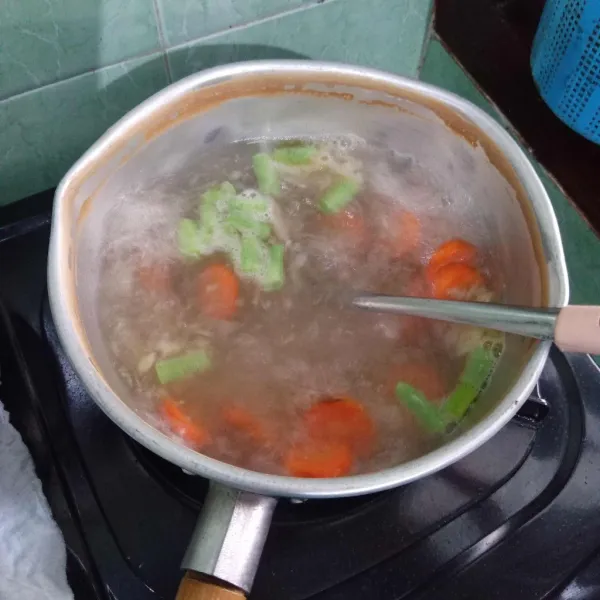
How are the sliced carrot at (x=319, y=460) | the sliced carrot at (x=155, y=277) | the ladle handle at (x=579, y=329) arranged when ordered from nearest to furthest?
the ladle handle at (x=579, y=329) → the sliced carrot at (x=319, y=460) → the sliced carrot at (x=155, y=277)

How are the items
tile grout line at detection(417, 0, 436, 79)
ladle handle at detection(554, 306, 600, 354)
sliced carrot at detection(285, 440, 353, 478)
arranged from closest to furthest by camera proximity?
ladle handle at detection(554, 306, 600, 354)
sliced carrot at detection(285, 440, 353, 478)
tile grout line at detection(417, 0, 436, 79)

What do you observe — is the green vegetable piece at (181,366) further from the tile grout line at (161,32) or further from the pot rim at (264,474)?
the tile grout line at (161,32)

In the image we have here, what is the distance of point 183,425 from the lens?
547 millimetres

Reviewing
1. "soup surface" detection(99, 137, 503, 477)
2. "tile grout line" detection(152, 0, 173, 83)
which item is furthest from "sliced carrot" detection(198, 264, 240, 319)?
"tile grout line" detection(152, 0, 173, 83)


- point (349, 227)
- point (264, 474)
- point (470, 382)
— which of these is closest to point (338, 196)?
point (349, 227)

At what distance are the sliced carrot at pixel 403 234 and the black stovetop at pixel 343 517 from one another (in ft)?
0.63

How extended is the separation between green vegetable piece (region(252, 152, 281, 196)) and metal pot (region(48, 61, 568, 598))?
3cm

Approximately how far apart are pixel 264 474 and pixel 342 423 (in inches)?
5.9

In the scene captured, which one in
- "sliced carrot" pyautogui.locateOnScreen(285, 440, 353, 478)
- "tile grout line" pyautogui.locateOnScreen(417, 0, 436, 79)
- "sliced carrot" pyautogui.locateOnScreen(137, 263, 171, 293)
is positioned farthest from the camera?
"tile grout line" pyautogui.locateOnScreen(417, 0, 436, 79)

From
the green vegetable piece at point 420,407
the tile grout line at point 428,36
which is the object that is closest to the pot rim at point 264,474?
the green vegetable piece at point 420,407

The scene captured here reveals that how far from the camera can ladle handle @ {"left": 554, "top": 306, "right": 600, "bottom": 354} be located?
0.41 meters

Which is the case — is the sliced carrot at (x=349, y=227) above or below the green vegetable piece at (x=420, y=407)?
above

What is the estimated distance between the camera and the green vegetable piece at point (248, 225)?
26.0 inches

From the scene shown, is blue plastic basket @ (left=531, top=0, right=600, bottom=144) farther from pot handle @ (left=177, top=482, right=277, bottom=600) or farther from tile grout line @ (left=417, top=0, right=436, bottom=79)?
pot handle @ (left=177, top=482, right=277, bottom=600)
